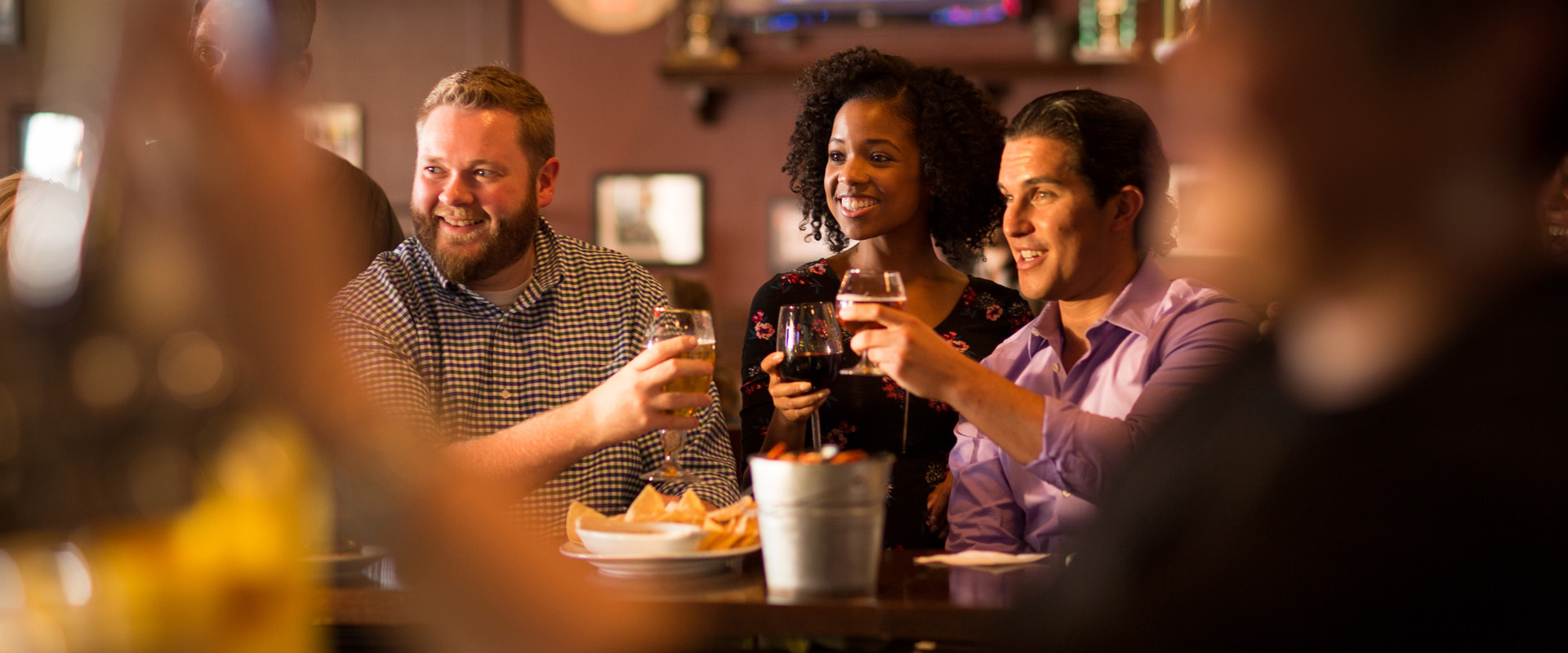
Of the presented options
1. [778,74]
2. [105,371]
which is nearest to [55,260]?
[105,371]

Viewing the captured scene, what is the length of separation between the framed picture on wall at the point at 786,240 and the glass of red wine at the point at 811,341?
4013 mm

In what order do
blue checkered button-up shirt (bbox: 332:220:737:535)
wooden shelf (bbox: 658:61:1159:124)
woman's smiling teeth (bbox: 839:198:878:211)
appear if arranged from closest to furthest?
blue checkered button-up shirt (bbox: 332:220:737:535), woman's smiling teeth (bbox: 839:198:878:211), wooden shelf (bbox: 658:61:1159:124)

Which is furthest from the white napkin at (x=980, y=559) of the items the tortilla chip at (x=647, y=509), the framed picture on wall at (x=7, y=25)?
the framed picture on wall at (x=7, y=25)

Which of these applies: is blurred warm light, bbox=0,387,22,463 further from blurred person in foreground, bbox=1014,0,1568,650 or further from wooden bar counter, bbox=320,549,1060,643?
wooden bar counter, bbox=320,549,1060,643

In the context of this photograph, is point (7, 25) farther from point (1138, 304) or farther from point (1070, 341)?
point (1138, 304)

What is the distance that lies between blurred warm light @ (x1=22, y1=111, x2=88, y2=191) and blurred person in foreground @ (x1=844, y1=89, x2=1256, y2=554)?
1.14 metres

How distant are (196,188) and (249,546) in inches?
5.8

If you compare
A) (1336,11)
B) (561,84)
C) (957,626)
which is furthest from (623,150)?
(1336,11)

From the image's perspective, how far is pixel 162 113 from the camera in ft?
1.13

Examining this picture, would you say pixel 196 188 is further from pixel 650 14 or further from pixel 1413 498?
pixel 650 14

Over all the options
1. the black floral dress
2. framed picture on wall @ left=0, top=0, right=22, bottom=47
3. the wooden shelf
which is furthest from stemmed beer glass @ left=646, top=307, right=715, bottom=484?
framed picture on wall @ left=0, top=0, right=22, bottom=47

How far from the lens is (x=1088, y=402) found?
1900 mm

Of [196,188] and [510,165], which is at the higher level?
[510,165]

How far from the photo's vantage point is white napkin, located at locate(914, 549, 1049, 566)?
1.57 m
